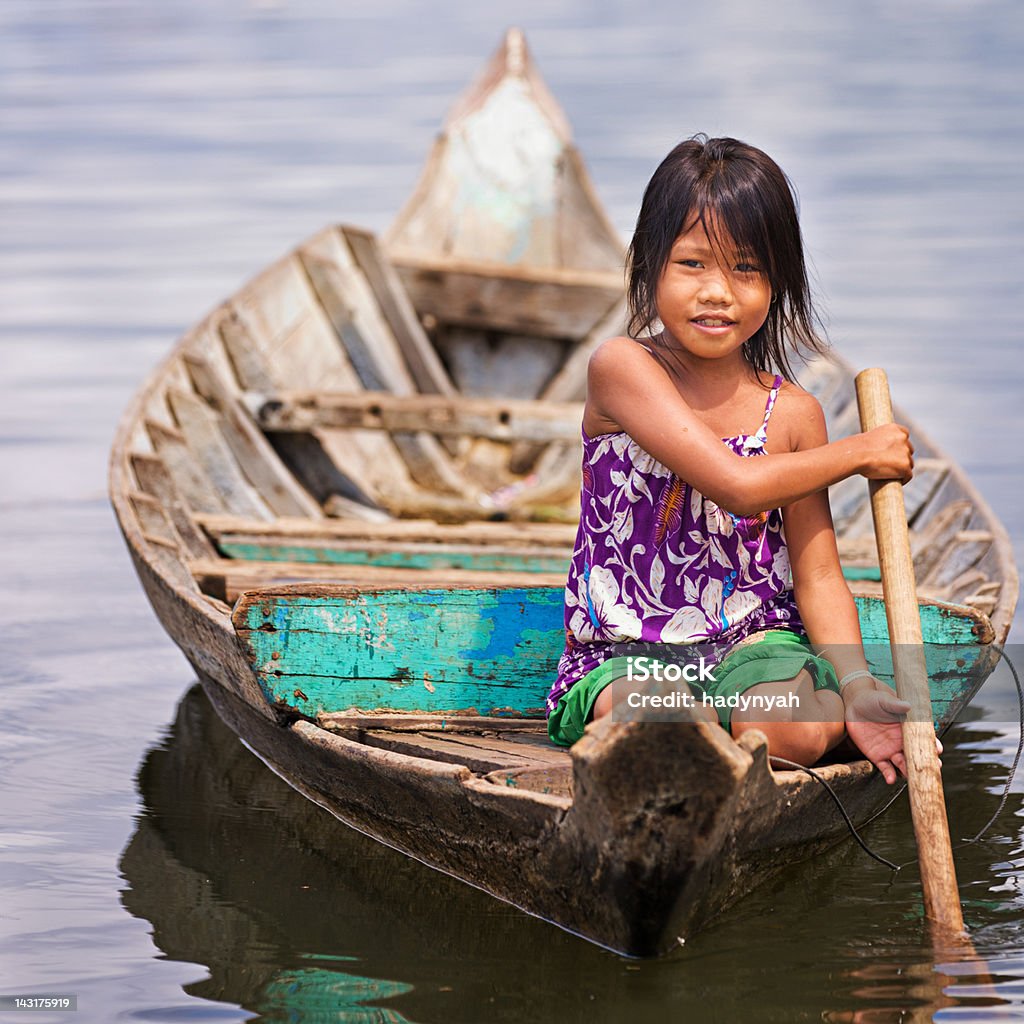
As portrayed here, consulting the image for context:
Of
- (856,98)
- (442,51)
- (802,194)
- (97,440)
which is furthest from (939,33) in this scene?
(97,440)

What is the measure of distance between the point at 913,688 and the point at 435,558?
1.99 metres

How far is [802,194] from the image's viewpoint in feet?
49.0

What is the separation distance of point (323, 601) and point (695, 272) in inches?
38.2

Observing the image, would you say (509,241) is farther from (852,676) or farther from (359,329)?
(852,676)

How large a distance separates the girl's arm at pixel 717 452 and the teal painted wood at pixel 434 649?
56 centimetres

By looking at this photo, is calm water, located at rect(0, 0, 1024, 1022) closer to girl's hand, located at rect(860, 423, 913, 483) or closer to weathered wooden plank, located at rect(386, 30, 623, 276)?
girl's hand, located at rect(860, 423, 913, 483)

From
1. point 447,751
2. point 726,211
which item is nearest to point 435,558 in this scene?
point 447,751

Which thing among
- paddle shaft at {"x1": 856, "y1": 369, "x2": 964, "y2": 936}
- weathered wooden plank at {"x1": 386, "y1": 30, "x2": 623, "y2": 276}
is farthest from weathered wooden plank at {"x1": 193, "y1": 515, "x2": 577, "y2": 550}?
weathered wooden plank at {"x1": 386, "y1": 30, "x2": 623, "y2": 276}

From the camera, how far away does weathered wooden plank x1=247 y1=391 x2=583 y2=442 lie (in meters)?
5.79

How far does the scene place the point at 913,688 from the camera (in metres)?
2.86

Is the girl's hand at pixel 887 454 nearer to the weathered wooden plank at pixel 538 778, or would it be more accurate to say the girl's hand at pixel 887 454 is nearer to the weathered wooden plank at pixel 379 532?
the weathered wooden plank at pixel 538 778

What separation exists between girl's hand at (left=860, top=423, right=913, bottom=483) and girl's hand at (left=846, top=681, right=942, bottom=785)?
1.23 feet

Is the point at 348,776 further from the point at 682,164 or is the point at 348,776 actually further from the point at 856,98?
the point at 856,98

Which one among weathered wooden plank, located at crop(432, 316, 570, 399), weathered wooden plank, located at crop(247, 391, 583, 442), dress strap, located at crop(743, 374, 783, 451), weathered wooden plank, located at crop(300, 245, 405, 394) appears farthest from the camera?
weathered wooden plank, located at crop(432, 316, 570, 399)
